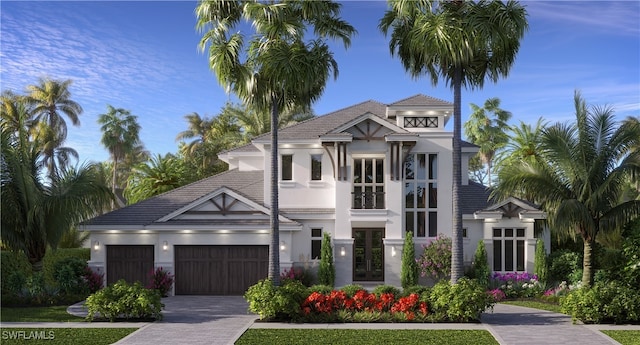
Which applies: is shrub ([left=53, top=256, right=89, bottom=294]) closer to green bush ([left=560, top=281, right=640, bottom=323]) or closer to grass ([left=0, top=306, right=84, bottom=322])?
grass ([left=0, top=306, right=84, bottom=322])

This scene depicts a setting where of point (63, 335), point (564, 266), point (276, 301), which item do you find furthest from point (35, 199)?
point (564, 266)

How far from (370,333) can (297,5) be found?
35.5 ft

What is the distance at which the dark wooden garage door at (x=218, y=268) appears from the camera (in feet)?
77.9

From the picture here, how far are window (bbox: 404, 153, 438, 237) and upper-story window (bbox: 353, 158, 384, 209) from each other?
1.16 metres

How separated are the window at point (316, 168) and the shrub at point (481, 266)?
757cm

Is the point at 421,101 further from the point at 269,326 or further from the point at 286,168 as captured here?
the point at 269,326

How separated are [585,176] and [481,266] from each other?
6.35m

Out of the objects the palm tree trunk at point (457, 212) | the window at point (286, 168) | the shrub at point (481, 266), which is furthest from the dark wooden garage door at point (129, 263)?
the shrub at point (481, 266)

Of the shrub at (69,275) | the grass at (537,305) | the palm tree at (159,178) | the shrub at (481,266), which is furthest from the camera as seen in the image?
the palm tree at (159,178)

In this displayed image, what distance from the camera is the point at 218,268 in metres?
23.9

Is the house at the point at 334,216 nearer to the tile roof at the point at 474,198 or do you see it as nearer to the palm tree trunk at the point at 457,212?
the tile roof at the point at 474,198

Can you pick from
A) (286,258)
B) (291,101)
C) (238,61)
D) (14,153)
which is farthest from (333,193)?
(14,153)

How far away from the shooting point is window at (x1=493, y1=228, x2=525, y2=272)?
81.6ft

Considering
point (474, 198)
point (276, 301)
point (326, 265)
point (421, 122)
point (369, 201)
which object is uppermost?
point (421, 122)
